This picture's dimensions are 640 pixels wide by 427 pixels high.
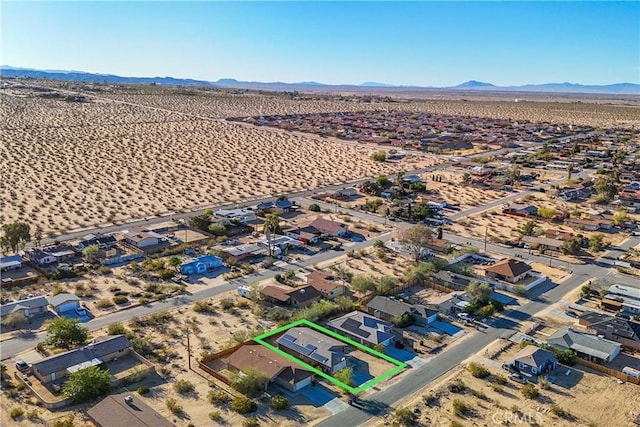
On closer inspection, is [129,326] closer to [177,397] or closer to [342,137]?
[177,397]

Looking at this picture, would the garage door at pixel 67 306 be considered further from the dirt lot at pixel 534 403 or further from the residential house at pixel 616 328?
the residential house at pixel 616 328

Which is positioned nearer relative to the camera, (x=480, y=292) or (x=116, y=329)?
(x=116, y=329)

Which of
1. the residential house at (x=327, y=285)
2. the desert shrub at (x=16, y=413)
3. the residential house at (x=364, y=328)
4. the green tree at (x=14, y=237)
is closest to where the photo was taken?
the desert shrub at (x=16, y=413)

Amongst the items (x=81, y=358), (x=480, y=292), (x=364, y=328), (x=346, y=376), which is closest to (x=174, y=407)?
(x=81, y=358)

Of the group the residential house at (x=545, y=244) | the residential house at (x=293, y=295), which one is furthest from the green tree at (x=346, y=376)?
the residential house at (x=545, y=244)

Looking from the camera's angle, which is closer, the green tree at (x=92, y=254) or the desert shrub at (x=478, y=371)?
the desert shrub at (x=478, y=371)

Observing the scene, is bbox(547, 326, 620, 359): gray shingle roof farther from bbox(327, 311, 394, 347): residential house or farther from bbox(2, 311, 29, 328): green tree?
bbox(2, 311, 29, 328): green tree

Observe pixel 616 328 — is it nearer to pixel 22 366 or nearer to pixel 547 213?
pixel 547 213
